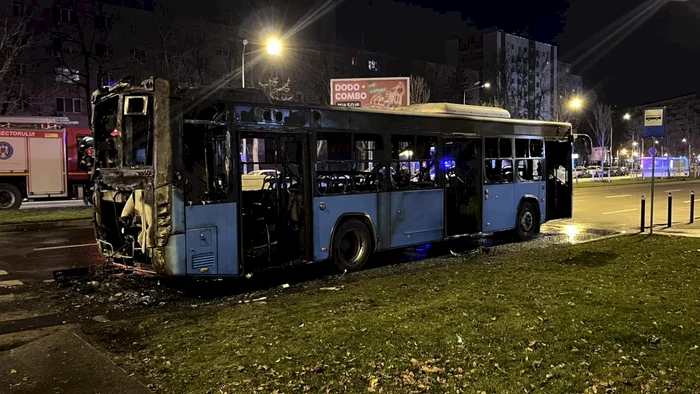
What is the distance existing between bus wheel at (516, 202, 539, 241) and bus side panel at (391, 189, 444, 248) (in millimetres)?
2997

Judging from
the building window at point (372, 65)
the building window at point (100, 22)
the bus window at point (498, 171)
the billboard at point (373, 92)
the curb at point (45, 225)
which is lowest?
the curb at point (45, 225)

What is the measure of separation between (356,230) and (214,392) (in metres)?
5.92

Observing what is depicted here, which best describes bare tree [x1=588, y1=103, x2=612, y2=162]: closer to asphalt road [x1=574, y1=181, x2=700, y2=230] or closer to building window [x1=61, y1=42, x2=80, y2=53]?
asphalt road [x1=574, y1=181, x2=700, y2=230]

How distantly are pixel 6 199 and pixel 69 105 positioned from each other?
991 inches

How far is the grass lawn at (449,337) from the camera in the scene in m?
4.76

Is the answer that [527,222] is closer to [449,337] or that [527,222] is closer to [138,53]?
[449,337]

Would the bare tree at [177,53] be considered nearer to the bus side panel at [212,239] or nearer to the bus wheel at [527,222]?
the bus wheel at [527,222]

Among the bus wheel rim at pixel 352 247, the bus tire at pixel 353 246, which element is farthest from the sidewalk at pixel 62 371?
the bus wheel rim at pixel 352 247

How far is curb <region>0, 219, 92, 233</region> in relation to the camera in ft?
57.1

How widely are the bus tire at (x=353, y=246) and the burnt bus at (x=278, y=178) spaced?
2cm

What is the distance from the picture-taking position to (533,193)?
14203mm

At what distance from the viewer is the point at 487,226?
12.8 meters

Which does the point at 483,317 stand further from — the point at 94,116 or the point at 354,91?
the point at 354,91

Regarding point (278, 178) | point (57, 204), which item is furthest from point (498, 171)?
point (57, 204)
